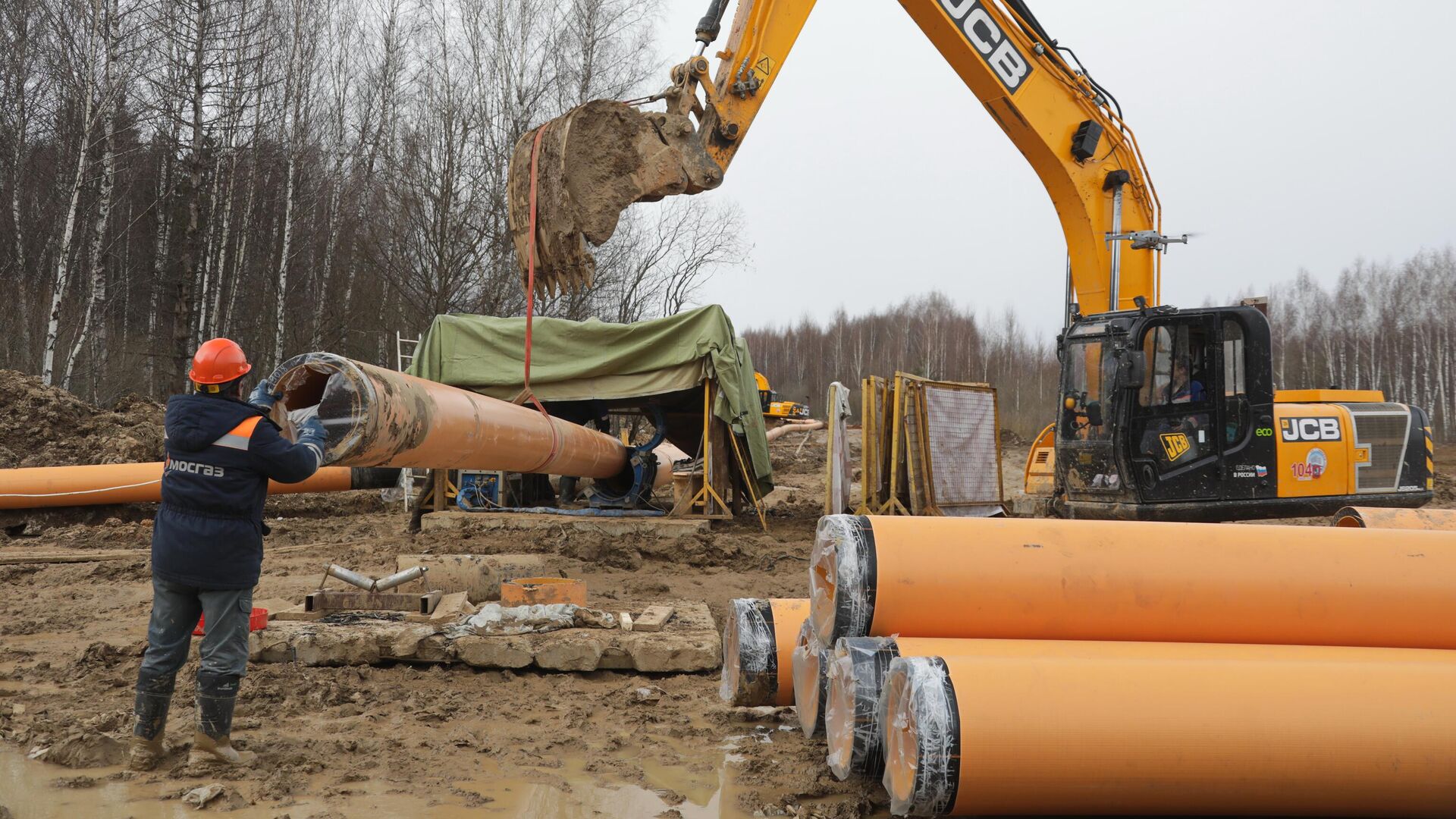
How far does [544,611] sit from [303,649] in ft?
4.27

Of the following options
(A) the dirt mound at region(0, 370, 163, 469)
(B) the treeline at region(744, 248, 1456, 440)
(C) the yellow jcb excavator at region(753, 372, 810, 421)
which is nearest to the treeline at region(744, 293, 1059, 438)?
(B) the treeline at region(744, 248, 1456, 440)

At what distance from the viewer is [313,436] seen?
445 centimetres

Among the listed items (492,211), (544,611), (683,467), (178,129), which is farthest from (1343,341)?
(544,611)

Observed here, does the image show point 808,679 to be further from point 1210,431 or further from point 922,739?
point 1210,431

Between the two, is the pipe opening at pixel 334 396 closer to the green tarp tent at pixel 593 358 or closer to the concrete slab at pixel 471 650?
the concrete slab at pixel 471 650

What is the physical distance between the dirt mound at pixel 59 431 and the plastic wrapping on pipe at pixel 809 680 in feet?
38.9

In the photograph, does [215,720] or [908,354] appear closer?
[215,720]

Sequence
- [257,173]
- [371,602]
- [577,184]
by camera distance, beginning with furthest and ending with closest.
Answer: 1. [257,173]
2. [577,184]
3. [371,602]

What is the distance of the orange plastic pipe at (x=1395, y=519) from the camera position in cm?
583

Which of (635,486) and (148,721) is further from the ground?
(635,486)

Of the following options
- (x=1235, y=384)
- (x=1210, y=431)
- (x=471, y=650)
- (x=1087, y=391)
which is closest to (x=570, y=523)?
(x=471, y=650)

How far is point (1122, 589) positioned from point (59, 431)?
48.2 feet

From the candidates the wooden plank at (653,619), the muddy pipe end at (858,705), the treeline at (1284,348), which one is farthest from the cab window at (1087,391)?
the treeline at (1284,348)

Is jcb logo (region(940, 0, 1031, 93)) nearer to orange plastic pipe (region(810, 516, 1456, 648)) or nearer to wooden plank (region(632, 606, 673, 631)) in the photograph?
wooden plank (region(632, 606, 673, 631))
